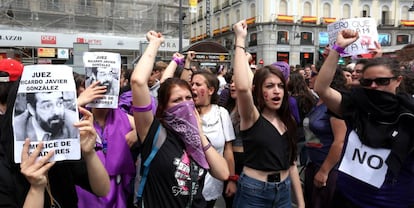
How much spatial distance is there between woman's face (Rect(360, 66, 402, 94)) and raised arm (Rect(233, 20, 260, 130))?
2.75 ft

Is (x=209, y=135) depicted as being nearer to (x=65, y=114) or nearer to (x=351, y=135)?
(x=351, y=135)

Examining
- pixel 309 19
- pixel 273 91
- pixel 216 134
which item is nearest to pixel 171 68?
pixel 216 134

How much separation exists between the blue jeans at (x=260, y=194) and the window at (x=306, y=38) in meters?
39.0

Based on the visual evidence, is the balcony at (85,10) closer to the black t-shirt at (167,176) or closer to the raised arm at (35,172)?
the black t-shirt at (167,176)

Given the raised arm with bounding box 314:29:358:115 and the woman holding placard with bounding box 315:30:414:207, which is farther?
the raised arm with bounding box 314:29:358:115

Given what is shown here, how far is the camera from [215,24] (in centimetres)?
5156

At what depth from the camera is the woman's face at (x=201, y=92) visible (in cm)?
358

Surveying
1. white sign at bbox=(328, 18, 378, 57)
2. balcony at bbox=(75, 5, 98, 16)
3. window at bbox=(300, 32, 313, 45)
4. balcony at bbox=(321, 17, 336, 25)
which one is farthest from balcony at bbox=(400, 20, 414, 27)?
white sign at bbox=(328, 18, 378, 57)

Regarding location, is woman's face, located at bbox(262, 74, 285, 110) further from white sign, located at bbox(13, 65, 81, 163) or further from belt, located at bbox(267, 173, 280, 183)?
white sign, located at bbox(13, 65, 81, 163)

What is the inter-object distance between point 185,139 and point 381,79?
1.38m

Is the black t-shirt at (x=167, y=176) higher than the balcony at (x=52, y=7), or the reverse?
the balcony at (x=52, y=7)

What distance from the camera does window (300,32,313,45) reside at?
131ft

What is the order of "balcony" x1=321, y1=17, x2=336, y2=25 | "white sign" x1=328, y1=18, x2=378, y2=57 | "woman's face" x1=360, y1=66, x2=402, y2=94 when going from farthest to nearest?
1. "balcony" x1=321, y1=17, x2=336, y2=25
2. "white sign" x1=328, y1=18, x2=378, y2=57
3. "woman's face" x1=360, y1=66, x2=402, y2=94

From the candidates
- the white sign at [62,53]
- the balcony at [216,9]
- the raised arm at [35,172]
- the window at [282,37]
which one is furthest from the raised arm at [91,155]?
the balcony at [216,9]
